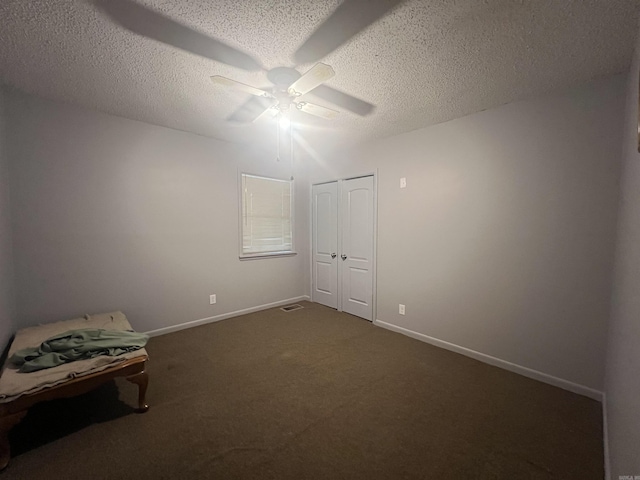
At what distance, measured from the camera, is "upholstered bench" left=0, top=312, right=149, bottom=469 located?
1436 millimetres

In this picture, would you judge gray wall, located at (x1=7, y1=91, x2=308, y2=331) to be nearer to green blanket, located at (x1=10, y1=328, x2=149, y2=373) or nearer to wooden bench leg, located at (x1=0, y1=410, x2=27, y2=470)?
green blanket, located at (x1=10, y1=328, x2=149, y2=373)

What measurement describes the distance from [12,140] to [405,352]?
427cm

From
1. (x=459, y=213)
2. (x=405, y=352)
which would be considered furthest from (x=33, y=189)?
(x=459, y=213)

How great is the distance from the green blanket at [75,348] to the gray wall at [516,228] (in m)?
2.84

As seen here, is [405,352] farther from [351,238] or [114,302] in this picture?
[114,302]

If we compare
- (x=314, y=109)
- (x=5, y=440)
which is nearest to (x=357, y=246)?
(x=314, y=109)

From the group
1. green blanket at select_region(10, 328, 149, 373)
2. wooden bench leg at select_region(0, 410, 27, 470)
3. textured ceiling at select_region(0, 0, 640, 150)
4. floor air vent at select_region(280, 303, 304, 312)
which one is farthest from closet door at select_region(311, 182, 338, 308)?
wooden bench leg at select_region(0, 410, 27, 470)

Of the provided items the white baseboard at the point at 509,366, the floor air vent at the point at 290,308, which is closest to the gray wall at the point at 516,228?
the white baseboard at the point at 509,366

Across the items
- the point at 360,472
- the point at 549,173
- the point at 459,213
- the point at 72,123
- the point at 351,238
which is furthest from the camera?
the point at 351,238

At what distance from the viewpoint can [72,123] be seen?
255 centimetres

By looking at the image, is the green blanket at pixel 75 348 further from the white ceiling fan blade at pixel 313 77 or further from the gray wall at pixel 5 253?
the white ceiling fan blade at pixel 313 77

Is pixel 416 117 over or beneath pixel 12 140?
over

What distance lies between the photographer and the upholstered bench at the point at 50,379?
144cm

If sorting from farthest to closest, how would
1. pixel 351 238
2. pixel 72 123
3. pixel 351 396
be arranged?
pixel 351 238 → pixel 72 123 → pixel 351 396
